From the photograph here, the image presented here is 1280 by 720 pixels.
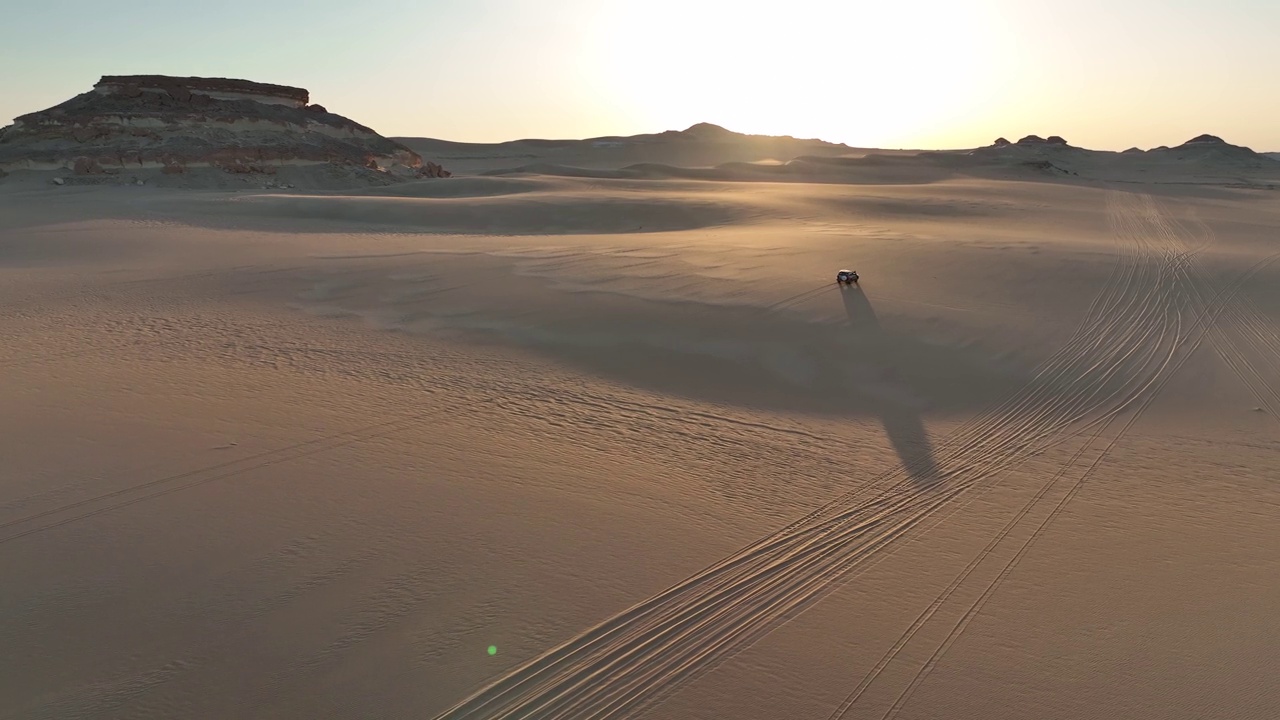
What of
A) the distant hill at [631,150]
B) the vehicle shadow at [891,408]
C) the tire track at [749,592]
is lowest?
the tire track at [749,592]

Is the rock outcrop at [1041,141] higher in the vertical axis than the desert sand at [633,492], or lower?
higher

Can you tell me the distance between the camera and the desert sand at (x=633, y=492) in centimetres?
401

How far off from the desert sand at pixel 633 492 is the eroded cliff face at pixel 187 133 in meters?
22.7

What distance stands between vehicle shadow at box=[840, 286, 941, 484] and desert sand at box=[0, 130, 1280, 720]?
5cm

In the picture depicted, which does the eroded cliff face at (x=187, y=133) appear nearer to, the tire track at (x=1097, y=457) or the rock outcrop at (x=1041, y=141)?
the tire track at (x=1097, y=457)

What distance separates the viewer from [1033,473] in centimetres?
683

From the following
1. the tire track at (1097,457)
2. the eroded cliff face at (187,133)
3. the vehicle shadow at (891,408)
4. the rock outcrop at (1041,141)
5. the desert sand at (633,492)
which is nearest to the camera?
the desert sand at (633,492)

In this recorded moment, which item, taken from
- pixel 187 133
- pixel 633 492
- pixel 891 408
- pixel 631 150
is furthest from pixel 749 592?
pixel 631 150

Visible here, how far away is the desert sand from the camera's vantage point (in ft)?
13.2

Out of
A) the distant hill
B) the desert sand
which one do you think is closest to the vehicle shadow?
the desert sand

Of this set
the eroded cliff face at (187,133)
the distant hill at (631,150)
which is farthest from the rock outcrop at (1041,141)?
the eroded cliff face at (187,133)

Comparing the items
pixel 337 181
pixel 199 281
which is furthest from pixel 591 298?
pixel 337 181

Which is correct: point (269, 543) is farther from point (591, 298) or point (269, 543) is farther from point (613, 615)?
point (591, 298)

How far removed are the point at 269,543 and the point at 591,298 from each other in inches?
290
